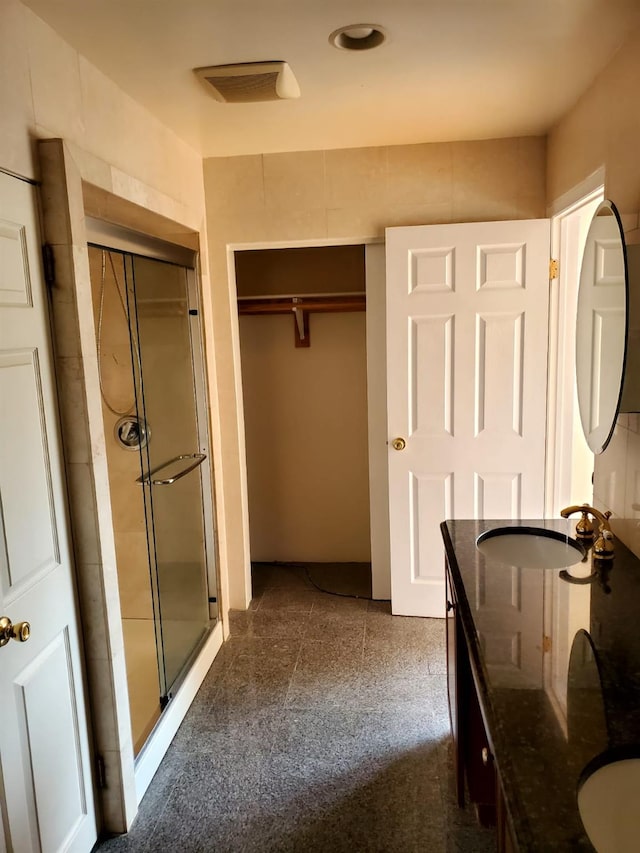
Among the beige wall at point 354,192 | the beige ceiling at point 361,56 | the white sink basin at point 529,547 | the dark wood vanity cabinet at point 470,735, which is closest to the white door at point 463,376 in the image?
the beige wall at point 354,192

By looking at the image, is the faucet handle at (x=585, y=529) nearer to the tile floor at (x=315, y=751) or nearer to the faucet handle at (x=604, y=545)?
the faucet handle at (x=604, y=545)

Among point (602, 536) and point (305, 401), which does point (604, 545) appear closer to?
point (602, 536)

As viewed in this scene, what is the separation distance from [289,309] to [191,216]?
889mm

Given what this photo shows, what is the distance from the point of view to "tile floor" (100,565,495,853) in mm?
1928

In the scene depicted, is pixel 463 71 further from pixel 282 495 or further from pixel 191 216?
pixel 282 495

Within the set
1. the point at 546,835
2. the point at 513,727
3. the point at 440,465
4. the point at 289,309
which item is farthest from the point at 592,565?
the point at 289,309

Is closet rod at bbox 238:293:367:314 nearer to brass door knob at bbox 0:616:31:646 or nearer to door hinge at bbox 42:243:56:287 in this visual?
door hinge at bbox 42:243:56:287

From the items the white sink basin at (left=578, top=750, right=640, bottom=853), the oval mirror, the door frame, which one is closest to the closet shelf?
the door frame

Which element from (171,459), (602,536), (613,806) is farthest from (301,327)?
(613,806)

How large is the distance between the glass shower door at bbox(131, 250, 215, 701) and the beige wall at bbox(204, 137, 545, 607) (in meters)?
0.39

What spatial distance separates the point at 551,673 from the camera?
1.28m

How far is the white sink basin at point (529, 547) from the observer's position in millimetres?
1941

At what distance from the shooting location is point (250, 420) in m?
3.96

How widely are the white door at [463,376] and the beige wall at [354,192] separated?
0.16 metres
